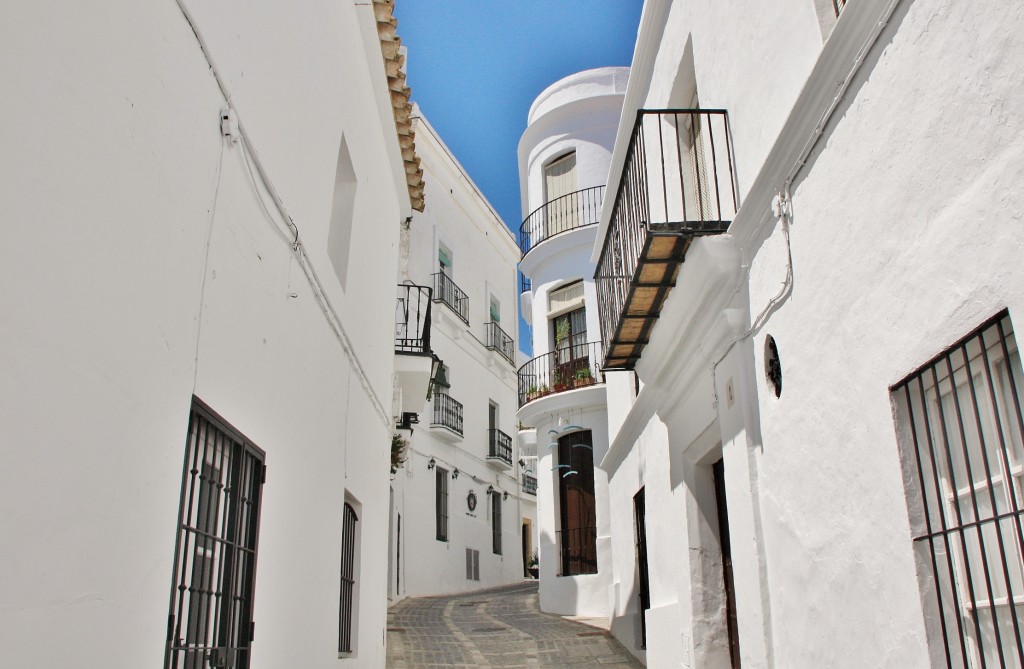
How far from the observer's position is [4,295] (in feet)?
7.31

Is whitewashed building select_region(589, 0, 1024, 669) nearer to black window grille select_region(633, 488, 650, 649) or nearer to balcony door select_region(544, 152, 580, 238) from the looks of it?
black window grille select_region(633, 488, 650, 649)

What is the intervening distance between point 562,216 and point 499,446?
961 centimetres

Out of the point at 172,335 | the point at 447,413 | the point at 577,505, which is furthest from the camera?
the point at 447,413

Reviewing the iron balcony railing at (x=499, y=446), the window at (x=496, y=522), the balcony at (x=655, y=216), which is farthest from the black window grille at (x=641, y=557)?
the window at (x=496, y=522)

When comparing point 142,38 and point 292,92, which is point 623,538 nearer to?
point 292,92

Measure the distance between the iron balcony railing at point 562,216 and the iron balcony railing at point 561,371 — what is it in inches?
79.5

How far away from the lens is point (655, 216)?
7.74 meters

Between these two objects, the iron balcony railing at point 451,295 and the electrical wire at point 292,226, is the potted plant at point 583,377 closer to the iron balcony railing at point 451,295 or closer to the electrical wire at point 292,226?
the iron balcony railing at point 451,295

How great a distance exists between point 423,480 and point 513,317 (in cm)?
834

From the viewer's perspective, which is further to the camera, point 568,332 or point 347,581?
point 568,332

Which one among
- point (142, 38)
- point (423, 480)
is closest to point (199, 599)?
point (142, 38)

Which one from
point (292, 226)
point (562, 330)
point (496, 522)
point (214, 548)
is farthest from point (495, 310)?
point (214, 548)

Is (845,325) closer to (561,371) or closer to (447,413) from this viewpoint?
(561,371)

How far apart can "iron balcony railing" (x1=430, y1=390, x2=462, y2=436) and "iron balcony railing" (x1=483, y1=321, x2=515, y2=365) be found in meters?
2.72
